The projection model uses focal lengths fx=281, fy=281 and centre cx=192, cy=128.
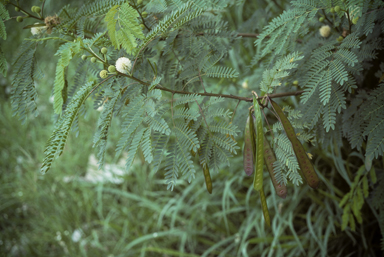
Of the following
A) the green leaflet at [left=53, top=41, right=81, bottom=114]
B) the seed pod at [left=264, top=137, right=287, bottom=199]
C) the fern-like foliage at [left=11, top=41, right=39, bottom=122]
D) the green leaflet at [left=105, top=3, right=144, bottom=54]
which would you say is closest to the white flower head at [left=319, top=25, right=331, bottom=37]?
the seed pod at [left=264, top=137, right=287, bottom=199]

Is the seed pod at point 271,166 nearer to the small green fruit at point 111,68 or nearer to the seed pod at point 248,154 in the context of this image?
the seed pod at point 248,154

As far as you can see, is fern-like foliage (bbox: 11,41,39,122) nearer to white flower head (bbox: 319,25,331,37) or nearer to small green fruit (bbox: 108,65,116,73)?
small green fruit (bbox: 108,65,116,73)

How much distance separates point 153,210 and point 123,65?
1.45 meters

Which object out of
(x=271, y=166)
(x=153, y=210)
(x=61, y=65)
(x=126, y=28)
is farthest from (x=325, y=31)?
(x=153, y=210)

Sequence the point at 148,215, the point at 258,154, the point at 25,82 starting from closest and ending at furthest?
the point at 258,154, the point at 25,82, the point at 148,215

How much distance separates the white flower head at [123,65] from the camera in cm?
67

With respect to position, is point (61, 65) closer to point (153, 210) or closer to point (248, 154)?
point (248, 154)

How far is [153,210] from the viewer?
1.93m

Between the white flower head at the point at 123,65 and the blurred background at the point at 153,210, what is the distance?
77cm

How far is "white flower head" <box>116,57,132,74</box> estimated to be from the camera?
672 millimetres

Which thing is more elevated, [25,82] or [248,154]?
[25,82]

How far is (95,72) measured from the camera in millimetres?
846

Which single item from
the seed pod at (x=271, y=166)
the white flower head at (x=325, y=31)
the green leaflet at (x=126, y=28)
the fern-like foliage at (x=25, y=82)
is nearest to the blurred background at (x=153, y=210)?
the white flower head at (x=325, y=31)

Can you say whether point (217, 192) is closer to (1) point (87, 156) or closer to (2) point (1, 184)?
(1) point (87, 156)
